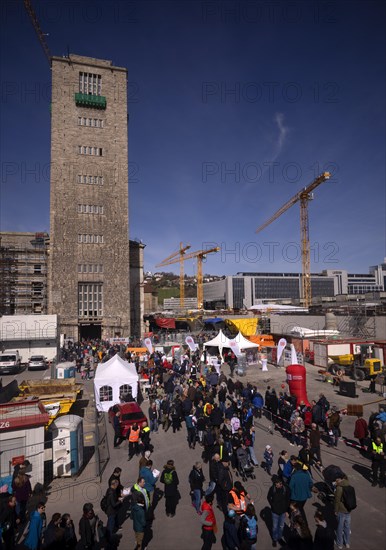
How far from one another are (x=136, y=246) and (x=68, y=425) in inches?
1863

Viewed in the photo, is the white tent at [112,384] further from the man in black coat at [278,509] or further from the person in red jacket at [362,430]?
the man in black coat at [278,509]

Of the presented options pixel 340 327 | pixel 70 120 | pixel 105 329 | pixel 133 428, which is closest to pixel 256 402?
pixel 133 428

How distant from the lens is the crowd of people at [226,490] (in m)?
6.17

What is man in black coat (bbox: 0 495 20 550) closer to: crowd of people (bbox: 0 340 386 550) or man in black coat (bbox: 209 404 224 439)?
crowd of people (bbox: 0 340 386 550)

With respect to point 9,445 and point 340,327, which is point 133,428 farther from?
point 340,327

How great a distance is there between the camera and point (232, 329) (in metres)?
42.5

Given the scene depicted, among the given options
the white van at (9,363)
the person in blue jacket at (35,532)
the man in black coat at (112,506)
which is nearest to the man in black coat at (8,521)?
the person in blue jacket at (35,532)

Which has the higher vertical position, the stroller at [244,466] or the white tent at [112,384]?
the white tent at [112,384]

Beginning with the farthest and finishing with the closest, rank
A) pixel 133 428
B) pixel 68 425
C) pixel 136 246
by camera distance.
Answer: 1. pixel 136 246
2. pixel 133 428
3. pixel 68 425

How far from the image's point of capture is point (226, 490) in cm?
765

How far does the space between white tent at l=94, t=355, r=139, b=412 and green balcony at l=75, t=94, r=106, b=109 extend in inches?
1754

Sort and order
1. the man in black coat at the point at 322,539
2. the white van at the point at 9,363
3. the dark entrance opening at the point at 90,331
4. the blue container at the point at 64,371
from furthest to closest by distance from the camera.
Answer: the dark entrance opening at the point at 90,331 < the white van at the point at 9,363 < the blue container at the point at 64,371 < the man in black coat at the point at 322,539

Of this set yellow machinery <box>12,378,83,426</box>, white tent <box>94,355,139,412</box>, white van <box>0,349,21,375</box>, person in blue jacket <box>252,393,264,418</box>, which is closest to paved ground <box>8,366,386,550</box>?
person in blue jacket <box>252,393,264,418</box>

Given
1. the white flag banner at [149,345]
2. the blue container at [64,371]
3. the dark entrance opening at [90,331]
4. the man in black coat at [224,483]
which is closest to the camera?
the man in black coat at [224,483]
